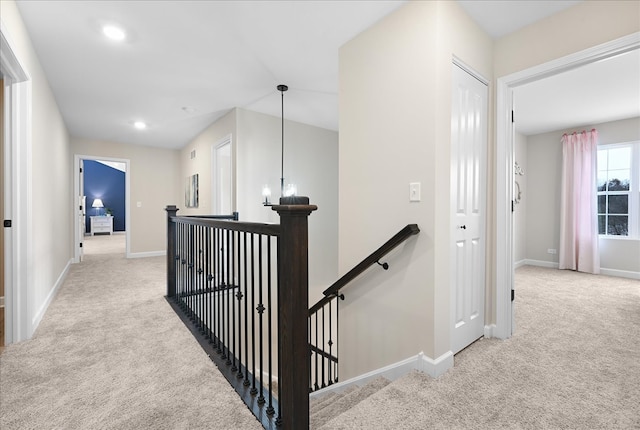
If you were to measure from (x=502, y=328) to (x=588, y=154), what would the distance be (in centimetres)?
428

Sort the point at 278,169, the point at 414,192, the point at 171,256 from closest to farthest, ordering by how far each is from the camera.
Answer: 1. the point at 414,192
2. the point at 171,256
3. the point at 278,169

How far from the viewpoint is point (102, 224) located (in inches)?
433

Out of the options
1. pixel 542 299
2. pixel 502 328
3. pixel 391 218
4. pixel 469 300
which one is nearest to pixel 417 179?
pixel 391 218

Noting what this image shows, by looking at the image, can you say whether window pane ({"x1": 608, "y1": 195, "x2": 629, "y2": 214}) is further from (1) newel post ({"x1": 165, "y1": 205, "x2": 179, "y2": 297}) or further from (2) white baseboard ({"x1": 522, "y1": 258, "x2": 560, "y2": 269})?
(1) newel post ({"x1": 165, "y1": 205, "x2": 179, "y2": 297})

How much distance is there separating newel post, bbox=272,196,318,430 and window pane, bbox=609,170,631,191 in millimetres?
5991

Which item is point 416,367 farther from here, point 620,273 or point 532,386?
point 620,273

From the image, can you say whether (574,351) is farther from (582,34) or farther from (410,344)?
(582,34)

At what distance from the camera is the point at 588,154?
4938mm

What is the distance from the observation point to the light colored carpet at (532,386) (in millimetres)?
1472

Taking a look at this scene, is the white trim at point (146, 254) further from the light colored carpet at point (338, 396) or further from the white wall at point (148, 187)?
the light colored carpet at point (338, 396)

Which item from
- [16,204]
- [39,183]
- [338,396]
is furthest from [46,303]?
[338,396]

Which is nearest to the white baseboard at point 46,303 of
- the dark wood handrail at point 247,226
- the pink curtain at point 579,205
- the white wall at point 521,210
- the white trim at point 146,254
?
the dark wood handrail at point 247,226

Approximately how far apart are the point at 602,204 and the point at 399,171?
16.5 ft

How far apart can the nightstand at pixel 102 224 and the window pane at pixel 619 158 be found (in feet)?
45.1
